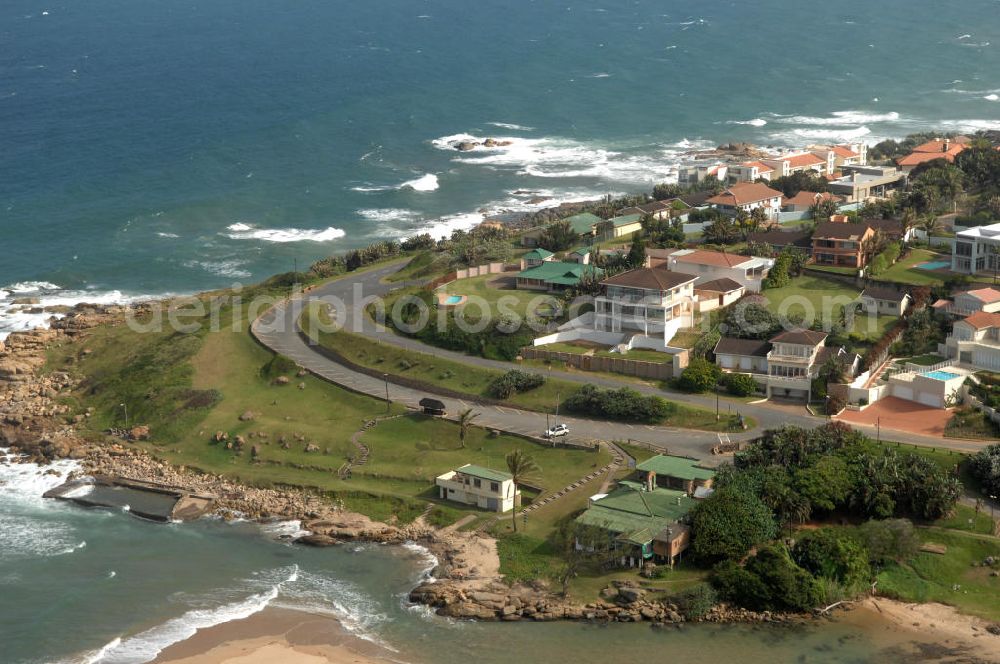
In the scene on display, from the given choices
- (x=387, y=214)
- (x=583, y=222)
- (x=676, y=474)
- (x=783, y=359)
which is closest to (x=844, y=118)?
(x=387, y=214)

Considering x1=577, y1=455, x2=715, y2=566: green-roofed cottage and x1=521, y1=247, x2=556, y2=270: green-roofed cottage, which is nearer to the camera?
x1=577, y1=455, x2=715, y2=566: green-roofed cottage

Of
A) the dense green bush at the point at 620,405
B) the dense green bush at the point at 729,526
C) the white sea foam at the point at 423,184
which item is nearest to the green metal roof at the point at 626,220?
the dense green bush at the point at 620,405

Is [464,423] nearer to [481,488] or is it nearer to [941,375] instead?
[481,488]

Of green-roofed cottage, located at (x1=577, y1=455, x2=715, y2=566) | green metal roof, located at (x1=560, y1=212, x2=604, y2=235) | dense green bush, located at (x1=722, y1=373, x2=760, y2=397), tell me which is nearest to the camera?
green-roofed cottage, located at (x1=577, y1=455, x2=715, y2=566)

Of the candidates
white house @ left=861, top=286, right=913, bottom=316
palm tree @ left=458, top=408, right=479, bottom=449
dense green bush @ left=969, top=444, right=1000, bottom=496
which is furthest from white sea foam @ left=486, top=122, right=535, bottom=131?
dense green bush @ left=969, top=444, right=1000, bottom=496

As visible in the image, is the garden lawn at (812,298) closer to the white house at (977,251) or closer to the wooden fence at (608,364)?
the white house at (977,251)

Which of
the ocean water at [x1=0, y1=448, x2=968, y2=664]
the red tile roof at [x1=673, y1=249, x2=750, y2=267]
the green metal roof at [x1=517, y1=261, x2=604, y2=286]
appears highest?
the red tile roof at [x1=673, y1=249, x2=750, y2=267]

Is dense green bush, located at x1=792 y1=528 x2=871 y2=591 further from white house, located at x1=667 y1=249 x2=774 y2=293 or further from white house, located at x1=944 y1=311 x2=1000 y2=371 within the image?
white house, located at x1=667 y1=249 x2=774 y2=293

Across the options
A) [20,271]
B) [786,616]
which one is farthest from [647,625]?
[20,271]
